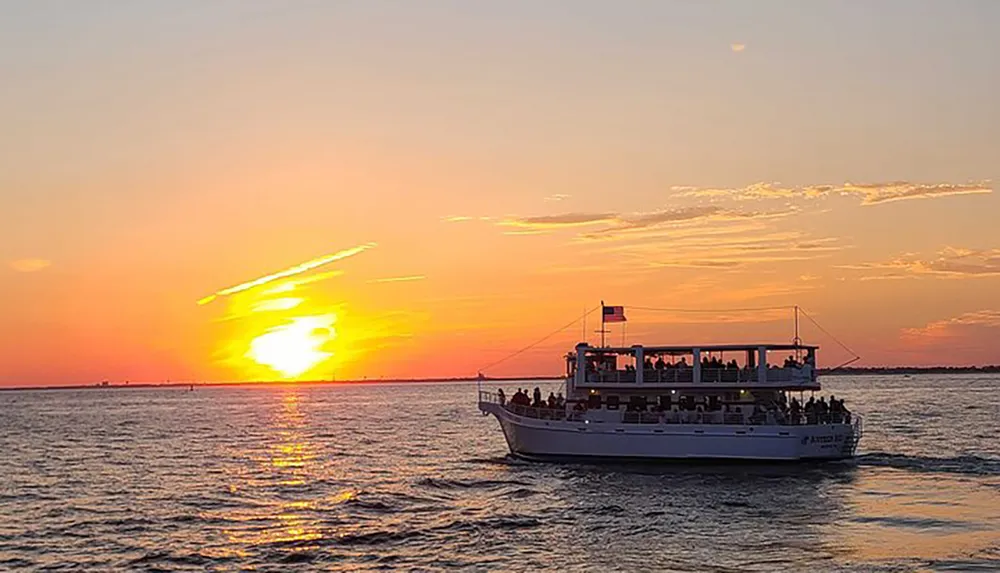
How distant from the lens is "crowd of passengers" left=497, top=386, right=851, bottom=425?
5600 centimetres

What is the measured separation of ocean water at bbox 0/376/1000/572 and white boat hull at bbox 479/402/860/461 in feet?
2.91

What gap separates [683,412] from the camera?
56.5m

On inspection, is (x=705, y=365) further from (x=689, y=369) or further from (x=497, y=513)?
(x=497, y=513)

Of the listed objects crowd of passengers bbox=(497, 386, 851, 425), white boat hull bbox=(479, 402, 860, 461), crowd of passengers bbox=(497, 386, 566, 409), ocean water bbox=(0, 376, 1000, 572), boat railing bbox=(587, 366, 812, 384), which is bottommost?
ocean water bbox=(0, 376, 1000, 572)

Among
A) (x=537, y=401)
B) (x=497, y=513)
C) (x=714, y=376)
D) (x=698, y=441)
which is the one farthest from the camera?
(x=537, y=401)

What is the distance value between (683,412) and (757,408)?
4008 mm

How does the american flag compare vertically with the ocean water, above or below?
above

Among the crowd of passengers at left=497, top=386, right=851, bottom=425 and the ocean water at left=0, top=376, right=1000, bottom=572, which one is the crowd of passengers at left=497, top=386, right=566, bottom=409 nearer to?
the crowd of passengers at left=497, top=386, right=851, bottom=425

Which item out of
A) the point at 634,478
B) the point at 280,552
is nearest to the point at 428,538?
the point at 280,552

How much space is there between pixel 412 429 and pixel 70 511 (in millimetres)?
66236

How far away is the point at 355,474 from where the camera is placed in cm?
6278

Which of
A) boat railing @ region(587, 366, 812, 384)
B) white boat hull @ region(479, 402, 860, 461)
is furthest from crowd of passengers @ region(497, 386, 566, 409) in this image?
boat railing @ region(587, 366, 812, 384)

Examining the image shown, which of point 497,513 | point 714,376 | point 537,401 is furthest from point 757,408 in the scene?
point 497,513

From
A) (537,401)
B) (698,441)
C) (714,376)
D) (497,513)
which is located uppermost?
(714,376)
